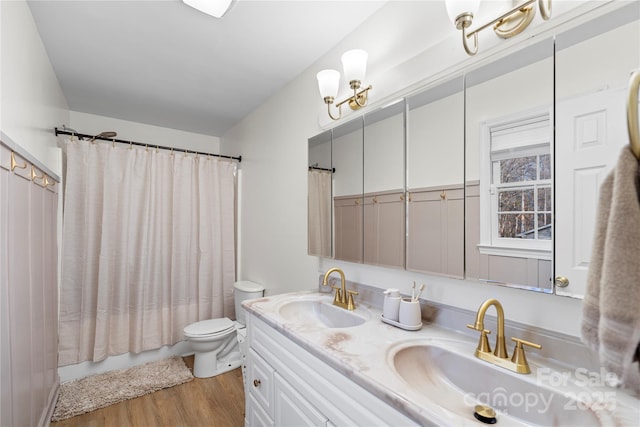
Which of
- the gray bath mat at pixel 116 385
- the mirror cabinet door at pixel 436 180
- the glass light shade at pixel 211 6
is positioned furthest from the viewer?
the gray bath mat at pixel 116 385

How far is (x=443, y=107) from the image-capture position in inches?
50.2

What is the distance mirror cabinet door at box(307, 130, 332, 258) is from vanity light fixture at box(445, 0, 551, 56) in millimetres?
957

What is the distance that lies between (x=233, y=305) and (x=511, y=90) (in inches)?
117

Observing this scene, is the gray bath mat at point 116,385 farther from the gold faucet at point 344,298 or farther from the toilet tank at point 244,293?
the gold faucet at point 344,298

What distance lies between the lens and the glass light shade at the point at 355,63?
149 cm

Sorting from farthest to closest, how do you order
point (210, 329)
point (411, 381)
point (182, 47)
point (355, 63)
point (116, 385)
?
point (210, 329) < point (116, 385) < point (182, 47) < point (355, 63) < point (411, 381)

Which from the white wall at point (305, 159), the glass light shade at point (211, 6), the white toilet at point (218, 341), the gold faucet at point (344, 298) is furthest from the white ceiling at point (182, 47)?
the white toilet at point (218, 341)

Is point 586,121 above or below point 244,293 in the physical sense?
above

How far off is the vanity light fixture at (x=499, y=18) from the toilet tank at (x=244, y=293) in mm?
2327

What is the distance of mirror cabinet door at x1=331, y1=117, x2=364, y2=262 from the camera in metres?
1.71

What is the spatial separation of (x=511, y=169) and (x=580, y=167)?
0.19m

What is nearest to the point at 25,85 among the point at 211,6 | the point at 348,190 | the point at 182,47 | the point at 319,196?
the point at 182,47

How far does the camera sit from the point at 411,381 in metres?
0.98

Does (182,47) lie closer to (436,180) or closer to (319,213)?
(319,213)
